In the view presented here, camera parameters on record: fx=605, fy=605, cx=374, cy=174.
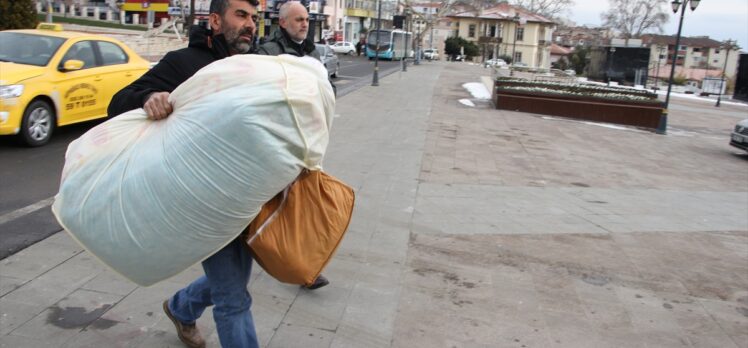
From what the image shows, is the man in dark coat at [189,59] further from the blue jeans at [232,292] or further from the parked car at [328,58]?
the parked car at [328,58]

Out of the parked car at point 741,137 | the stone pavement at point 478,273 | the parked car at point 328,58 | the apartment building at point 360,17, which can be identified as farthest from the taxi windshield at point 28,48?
the apartment building at point 360,17

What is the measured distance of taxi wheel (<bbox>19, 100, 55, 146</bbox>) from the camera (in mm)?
7566

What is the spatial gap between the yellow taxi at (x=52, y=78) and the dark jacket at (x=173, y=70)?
5.85m

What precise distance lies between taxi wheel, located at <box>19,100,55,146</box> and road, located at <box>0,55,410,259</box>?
121mm

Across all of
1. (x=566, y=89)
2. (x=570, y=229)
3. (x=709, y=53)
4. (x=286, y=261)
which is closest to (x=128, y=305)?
(x=286, y=261)

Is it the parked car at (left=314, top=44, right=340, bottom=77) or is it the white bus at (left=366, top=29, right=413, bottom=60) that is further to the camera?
the white bus at (left=366, top=29, right=413, bottom=60)

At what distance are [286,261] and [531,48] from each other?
87933mm

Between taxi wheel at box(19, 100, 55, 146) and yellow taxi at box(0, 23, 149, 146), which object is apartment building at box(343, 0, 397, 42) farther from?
taxi wheel at box(19, 100, 55, 146)

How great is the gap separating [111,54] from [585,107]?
12735 mm

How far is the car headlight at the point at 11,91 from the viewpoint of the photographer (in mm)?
7203

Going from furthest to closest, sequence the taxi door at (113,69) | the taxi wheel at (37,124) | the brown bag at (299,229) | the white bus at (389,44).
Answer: the white bus at (389,44) → the taxi door at (113,69) → the taxi wheel at (37,124) → the brown bag at (299,229)

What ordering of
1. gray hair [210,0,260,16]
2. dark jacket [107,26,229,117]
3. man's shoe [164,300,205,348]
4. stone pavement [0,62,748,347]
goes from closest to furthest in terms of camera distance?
dark jacket [107,26,229,117], gray hair [210,0,260,16], man's shoe [164,300,205,348], stone pavement [0,62,748,347]

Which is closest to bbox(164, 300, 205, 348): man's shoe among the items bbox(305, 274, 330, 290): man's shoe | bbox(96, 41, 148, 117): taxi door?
bbox(305, 274, 330, 290): man's shoe

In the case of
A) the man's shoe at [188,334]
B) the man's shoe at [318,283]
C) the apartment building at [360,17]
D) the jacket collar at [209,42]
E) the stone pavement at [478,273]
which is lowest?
the stone pavement at [478,273]
